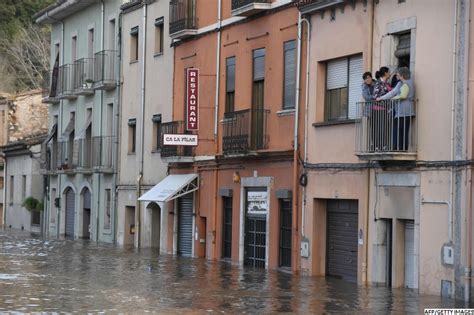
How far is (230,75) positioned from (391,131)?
10451 millimetres

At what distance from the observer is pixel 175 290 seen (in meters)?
23.5

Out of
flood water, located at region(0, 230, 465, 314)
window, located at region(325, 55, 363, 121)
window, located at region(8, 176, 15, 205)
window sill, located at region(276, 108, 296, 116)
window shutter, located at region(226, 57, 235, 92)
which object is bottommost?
flood water, located at region(0, 230, 465, 314)

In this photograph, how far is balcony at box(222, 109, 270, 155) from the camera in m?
30.1

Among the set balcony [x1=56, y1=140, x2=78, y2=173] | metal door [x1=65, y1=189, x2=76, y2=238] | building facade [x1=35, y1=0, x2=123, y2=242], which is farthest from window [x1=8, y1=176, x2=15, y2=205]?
metal door [x1=65, y1=189, x2=76, y2=238]

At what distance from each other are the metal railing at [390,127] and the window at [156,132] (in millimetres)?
16275

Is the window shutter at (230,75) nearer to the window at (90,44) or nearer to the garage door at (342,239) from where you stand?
the garage door at (342,239)

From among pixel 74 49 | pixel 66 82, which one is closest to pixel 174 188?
pixel 66 82

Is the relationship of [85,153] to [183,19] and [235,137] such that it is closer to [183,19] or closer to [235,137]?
[183,19]

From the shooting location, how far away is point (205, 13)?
3462 centimetres

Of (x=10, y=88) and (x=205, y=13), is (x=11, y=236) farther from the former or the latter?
(x=10, y=88)

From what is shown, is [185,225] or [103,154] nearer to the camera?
[185,225]

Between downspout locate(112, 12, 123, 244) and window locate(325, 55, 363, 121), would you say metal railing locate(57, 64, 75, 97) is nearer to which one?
downspout locate(112, 12, 123, 244)

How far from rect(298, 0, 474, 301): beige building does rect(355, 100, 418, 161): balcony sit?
0.08 feet

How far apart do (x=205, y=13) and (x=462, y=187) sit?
14.9 meters
